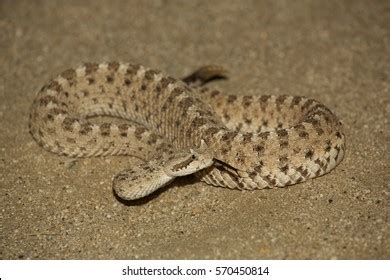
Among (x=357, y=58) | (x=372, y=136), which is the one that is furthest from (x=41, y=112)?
(x=357, y=58)

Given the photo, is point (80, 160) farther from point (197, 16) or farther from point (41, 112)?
point (197, 16)

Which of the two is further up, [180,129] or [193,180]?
[180,129]

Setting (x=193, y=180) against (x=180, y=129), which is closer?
(x=193, y=180)

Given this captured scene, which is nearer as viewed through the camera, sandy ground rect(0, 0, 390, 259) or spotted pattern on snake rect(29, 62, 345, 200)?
sandy ground rect(0, 0, 390, 259)
